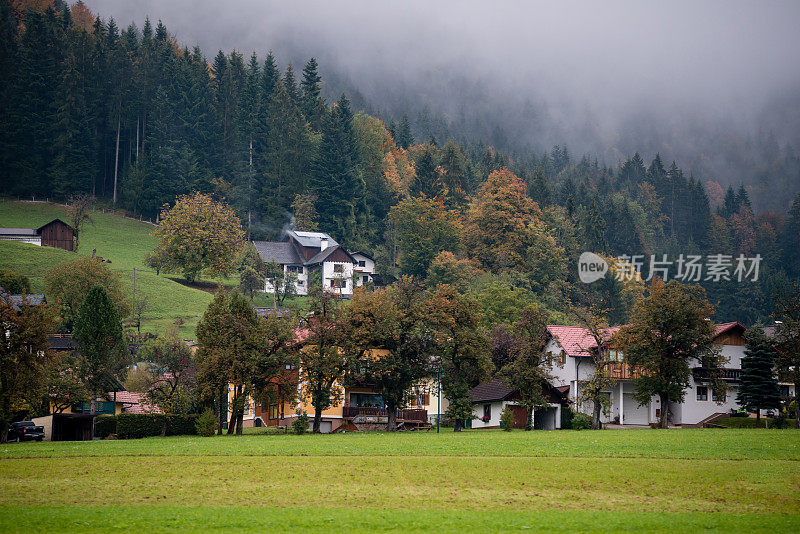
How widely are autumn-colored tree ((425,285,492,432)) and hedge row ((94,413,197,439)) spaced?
18.5 metres

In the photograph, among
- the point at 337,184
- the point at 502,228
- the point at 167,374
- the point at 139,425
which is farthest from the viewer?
the point at 337,184

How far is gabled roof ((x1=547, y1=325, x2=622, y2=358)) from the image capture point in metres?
67.3

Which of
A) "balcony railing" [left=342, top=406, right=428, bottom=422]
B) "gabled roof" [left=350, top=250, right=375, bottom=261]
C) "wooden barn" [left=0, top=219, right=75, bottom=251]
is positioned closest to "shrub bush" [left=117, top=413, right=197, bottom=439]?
"balcony railing" [left=342, top=406, right=428, bottom=422]

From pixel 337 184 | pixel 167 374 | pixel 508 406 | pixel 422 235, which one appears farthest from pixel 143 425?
pixel 337 184

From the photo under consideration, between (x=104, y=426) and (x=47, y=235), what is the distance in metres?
58.0

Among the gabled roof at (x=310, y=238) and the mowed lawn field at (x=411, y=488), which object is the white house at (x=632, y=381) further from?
the gabled roof at (x=310, y=238)

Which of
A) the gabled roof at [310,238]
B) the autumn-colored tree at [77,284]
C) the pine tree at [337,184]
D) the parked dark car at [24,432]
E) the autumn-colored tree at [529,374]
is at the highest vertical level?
the pine tree at [337,184]

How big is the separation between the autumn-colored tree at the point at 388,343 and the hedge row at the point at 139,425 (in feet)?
40.5

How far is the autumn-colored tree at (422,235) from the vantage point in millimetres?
118812

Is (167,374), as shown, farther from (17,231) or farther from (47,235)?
(17,231)

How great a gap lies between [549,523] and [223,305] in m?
38.8

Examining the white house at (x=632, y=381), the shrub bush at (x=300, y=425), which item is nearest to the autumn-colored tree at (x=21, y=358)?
the shrub bush at (x=300, y=425)

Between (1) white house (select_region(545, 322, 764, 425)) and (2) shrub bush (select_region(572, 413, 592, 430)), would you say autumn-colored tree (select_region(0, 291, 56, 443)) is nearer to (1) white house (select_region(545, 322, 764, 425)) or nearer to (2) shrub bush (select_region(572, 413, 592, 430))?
(2) shrub bush (select_region(572, 413, 592, 430))

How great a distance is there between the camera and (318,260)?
A: 4715 inches
